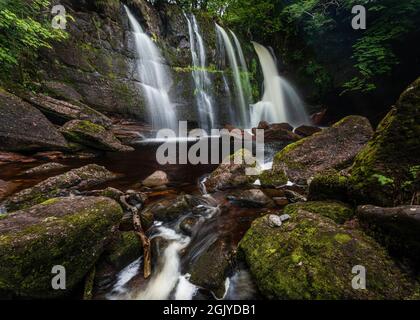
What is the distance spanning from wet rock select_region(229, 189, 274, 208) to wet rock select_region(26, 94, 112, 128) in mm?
6677

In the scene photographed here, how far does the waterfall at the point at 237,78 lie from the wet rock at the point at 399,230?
42.7ft

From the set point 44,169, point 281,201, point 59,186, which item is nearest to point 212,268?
point 281,201

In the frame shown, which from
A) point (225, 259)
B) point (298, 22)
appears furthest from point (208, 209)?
point (298, 22)

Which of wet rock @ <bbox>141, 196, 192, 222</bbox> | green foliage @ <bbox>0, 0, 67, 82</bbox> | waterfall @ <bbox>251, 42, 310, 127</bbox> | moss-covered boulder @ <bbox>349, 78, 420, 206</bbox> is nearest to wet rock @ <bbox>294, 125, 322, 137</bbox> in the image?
waterfall @ <bbox>251, 42, 310, 127</bbox>

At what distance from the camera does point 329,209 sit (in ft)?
10.8

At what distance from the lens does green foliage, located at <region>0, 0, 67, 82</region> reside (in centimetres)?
698

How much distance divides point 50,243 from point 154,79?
1135cm

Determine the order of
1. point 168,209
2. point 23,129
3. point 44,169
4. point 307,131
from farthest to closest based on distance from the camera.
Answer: point 307,131, point 23,129, point 44,169, point 168,209

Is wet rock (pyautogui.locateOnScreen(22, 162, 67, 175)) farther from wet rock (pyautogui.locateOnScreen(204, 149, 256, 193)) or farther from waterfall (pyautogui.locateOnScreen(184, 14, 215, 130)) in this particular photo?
waterfall (pyautogui.locateOnScreen(184, 14, 215, 130))

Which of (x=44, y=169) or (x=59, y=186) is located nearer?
(x=59, y=186)

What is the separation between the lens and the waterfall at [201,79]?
14047mm

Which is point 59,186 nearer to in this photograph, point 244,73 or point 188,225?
point 188,225

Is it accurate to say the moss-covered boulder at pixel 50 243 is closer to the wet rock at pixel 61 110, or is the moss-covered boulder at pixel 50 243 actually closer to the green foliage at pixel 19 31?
the wet rock at pixel 61 110
